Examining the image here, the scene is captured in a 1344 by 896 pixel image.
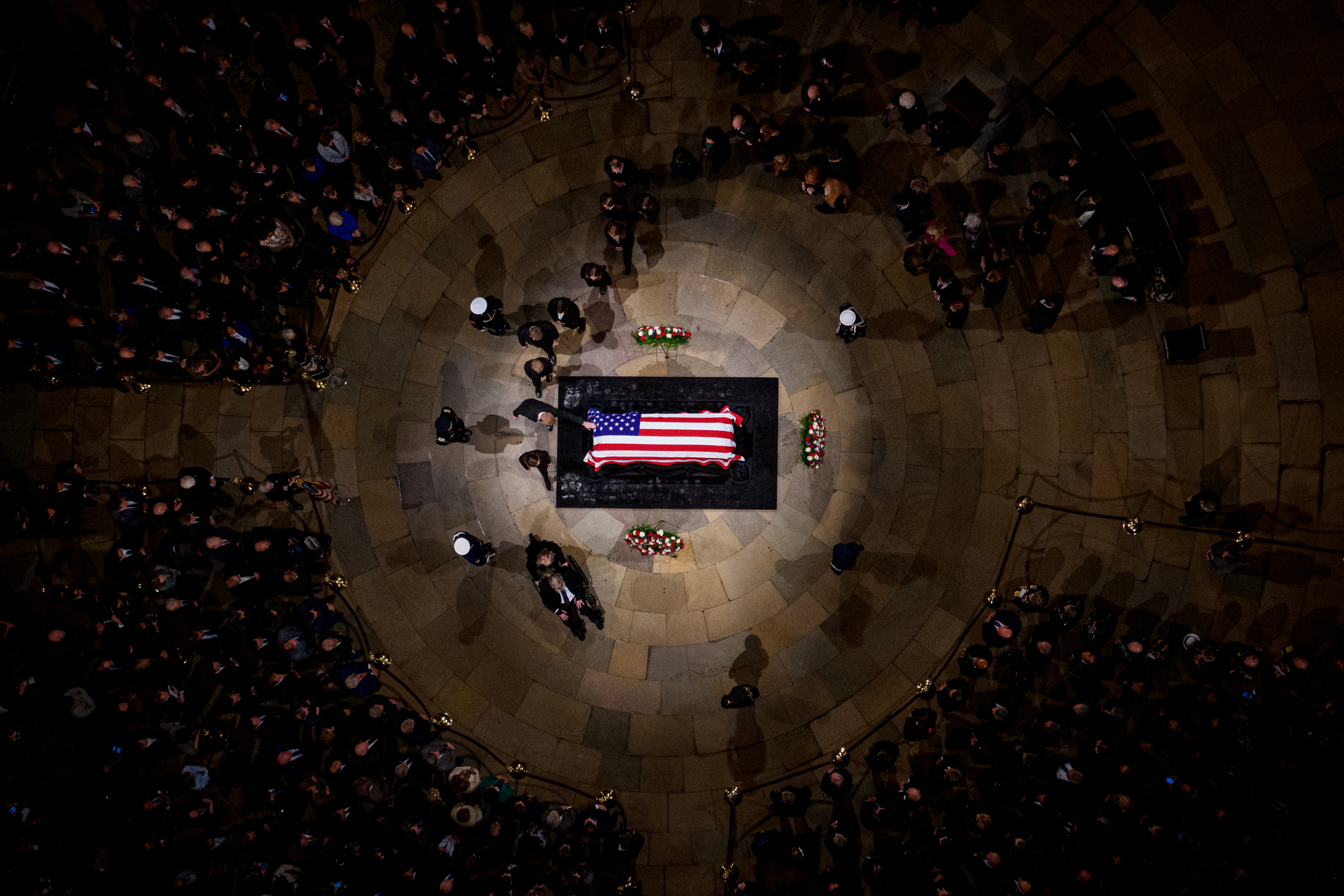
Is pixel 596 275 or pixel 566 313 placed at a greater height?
pixel 596 275

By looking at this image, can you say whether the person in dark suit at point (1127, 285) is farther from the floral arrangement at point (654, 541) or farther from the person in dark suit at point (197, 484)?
the person in dark suit at point (197, 484)

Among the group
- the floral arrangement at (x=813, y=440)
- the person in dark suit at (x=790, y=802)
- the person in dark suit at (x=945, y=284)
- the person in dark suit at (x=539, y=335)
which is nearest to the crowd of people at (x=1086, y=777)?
the person in dark suit at (x=790, y=802)

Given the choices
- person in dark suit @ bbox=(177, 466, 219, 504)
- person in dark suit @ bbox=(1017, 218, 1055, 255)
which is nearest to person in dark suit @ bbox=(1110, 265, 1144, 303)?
person in dark suit @ bbox=(1017, 218, 1055, 255)

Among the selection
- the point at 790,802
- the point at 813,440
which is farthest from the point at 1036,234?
the point at 790,802

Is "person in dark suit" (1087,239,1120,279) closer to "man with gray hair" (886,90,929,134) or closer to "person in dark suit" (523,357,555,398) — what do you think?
"man with gray hair" (886,90,929,134)

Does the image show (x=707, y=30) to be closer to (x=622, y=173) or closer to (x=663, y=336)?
(x=622, y=173)

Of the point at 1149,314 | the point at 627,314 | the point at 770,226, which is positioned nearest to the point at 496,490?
the point at 627,314
